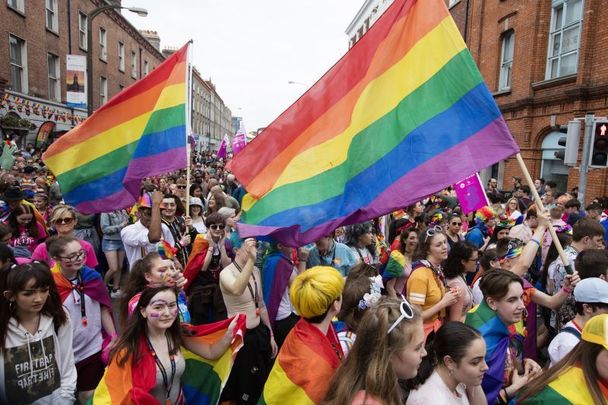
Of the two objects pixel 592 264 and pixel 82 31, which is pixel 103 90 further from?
pixel 592 264

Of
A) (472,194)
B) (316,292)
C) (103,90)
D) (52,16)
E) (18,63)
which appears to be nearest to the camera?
(316,292)

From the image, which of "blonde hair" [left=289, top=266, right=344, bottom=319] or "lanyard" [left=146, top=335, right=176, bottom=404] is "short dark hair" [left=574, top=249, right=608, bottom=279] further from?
"lanyard" [left=146, top=335, right=176, bottom=404]

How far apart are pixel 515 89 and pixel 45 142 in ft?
58.1

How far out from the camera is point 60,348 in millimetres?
2869

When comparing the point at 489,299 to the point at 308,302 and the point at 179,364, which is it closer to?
the point at 308,302

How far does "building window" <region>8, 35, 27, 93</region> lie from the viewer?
16938 mm

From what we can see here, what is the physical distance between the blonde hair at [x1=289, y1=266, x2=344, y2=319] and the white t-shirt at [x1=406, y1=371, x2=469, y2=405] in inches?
24.8

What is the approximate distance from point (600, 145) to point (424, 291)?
17.5ft

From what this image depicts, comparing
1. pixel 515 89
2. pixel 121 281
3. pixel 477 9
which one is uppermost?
pixel 477 9

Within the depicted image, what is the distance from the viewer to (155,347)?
2.63 m

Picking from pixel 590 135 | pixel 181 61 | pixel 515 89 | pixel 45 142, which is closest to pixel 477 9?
pixel 515 89

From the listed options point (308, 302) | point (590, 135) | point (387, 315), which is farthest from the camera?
point (590, 135)

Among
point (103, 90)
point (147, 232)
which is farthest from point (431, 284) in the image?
point (103, 90)

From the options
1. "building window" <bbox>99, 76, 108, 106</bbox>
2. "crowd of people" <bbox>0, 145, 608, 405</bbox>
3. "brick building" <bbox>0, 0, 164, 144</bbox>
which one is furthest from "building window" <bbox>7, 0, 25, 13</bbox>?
"crowd of people" <bbox>0, 145, 608, 405</bbox>
